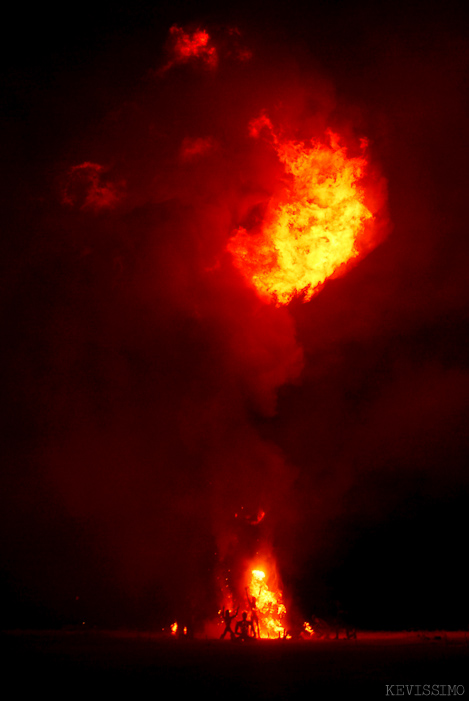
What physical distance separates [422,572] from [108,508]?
16.2 meters

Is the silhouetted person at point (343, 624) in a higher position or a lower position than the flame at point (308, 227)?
lower

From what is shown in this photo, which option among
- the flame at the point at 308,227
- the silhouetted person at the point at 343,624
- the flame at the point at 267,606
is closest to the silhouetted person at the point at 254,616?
the flame at the point at 267,606

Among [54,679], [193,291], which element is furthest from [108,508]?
[54,679]

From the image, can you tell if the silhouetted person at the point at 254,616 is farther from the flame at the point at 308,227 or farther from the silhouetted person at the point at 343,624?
the flame at the point at 308,227

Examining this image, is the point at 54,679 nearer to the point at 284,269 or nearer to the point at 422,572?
the point at 284,269

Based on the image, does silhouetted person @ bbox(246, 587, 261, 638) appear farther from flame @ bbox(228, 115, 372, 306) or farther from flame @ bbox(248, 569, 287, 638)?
flame @ bbox(228, 115, 372, 306)

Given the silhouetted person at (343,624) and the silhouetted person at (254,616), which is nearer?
the silhouetted person at (254,616)

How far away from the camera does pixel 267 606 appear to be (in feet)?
80.8

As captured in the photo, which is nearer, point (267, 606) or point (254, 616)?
point (254, 616)

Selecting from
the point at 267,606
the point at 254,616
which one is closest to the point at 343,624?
the point at 267,606

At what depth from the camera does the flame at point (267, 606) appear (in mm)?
24062

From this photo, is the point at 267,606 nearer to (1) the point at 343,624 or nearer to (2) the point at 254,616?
(2) the point at 254,616

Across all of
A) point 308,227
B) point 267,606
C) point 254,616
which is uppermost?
point 308,227

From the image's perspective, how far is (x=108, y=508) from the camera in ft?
94.1
